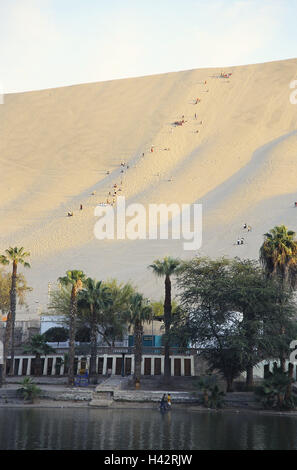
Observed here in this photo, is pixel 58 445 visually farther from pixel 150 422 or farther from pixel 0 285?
pixel 0 285

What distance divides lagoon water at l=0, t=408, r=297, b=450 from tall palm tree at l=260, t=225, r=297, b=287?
8.57 meters

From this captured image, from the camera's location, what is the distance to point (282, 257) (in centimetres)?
3275

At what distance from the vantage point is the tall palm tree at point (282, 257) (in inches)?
1292

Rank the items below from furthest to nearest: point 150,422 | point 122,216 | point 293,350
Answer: point 122,216 < point 293,350 < point 150,422

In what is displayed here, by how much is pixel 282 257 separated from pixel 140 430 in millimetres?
14498

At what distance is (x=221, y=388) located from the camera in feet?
112

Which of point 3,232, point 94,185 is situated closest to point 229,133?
point 94,185

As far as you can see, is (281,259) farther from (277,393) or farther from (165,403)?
(165,403)

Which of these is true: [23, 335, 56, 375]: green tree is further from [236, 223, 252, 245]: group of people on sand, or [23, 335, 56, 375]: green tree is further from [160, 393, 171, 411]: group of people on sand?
[236, 223, 252, 245]: group of people on sand

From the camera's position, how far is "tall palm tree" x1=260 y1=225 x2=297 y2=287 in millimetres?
32812

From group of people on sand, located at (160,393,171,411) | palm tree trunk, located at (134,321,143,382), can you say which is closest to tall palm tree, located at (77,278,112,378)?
palm tree trunk, located at (134,321,143,382)

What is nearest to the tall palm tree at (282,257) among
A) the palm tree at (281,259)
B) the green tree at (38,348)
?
the palm tree at (281,259)

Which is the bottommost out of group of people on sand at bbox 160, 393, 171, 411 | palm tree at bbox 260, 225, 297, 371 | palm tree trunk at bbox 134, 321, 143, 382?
group of people on sand at bbox 160, 393, 171, 411

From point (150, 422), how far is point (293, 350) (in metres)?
11.9
